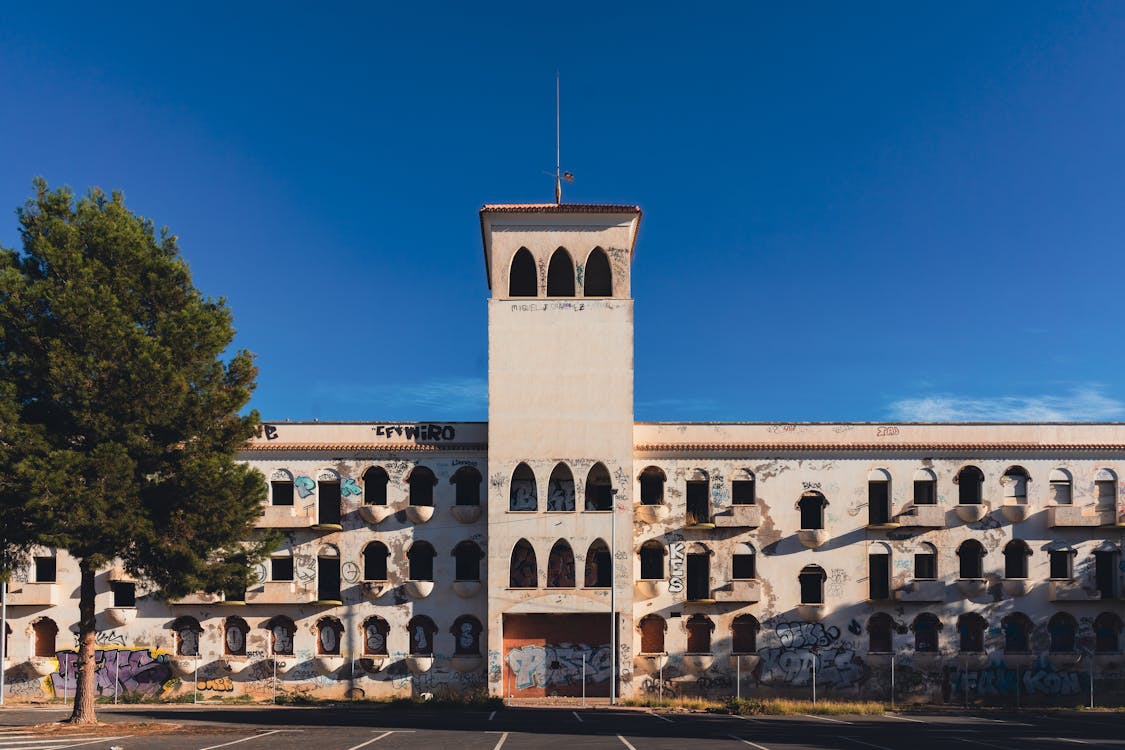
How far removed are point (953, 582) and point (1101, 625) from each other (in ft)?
22.7

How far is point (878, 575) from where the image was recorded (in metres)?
42.1

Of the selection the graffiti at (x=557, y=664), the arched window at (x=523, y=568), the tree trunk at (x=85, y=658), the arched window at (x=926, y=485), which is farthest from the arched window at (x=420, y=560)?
the arched window at (x=926, y=485)

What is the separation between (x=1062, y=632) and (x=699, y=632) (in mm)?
16429

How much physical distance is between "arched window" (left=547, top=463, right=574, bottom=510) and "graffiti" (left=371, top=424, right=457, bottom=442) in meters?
5.18

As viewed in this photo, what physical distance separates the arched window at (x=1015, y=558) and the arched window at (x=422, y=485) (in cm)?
2662

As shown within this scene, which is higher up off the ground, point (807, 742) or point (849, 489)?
point (849, 489)

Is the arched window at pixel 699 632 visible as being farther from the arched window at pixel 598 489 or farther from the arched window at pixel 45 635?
the arched window at pixel 45 635

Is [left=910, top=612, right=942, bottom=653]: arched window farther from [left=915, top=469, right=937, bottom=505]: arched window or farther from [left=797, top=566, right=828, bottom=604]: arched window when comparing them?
[left=915, top=469, right=937, bottom=505]: arched window

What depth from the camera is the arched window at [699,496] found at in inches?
1667

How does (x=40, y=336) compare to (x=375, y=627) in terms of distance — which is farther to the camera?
(x=375, y=627)

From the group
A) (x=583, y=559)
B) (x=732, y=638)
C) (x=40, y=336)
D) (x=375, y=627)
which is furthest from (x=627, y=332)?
(x=40, y=336)

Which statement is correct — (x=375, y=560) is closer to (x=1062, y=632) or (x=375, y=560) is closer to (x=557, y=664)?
(x=557, y=664)

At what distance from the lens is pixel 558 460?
41094mm

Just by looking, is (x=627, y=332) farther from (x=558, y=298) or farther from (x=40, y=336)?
(x=40, y=336)
